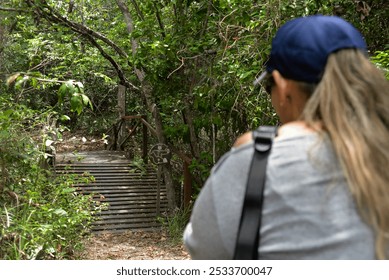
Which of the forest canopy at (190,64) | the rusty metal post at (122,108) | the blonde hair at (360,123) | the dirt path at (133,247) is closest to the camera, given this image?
the blonde hair at (360,123)

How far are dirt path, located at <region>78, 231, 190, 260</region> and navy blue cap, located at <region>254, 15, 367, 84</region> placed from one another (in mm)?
5595

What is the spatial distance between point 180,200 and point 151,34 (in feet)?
11.2

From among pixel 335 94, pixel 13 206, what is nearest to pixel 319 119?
pixel 335 94

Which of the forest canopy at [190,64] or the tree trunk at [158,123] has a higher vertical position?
the forest canopy at [190,64]

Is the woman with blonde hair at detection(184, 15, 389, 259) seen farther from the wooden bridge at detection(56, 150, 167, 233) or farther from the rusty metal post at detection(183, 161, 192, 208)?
the rusty metal post at detection(183, 161, 192, 208)

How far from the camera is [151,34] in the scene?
336 inches

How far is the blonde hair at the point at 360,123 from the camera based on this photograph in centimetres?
105

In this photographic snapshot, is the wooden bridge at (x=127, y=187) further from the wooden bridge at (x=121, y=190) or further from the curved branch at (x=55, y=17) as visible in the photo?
the curved branch at (x=55, y=17)

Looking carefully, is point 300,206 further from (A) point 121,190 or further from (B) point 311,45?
(A) point 121,190

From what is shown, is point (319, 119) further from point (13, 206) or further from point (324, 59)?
point (13, 206)

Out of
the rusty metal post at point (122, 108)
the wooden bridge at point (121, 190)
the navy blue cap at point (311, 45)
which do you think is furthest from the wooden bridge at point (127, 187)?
the navy blue cap at point (311, 45)

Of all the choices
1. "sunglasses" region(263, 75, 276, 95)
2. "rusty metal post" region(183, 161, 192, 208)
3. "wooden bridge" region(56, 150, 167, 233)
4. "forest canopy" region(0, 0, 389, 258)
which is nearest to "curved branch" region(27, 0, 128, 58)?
"forest canopy" region(0, 0, 389, 258)

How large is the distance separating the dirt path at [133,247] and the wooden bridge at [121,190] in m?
0.35

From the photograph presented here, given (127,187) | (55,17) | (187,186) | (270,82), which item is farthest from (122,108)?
(270,82)
